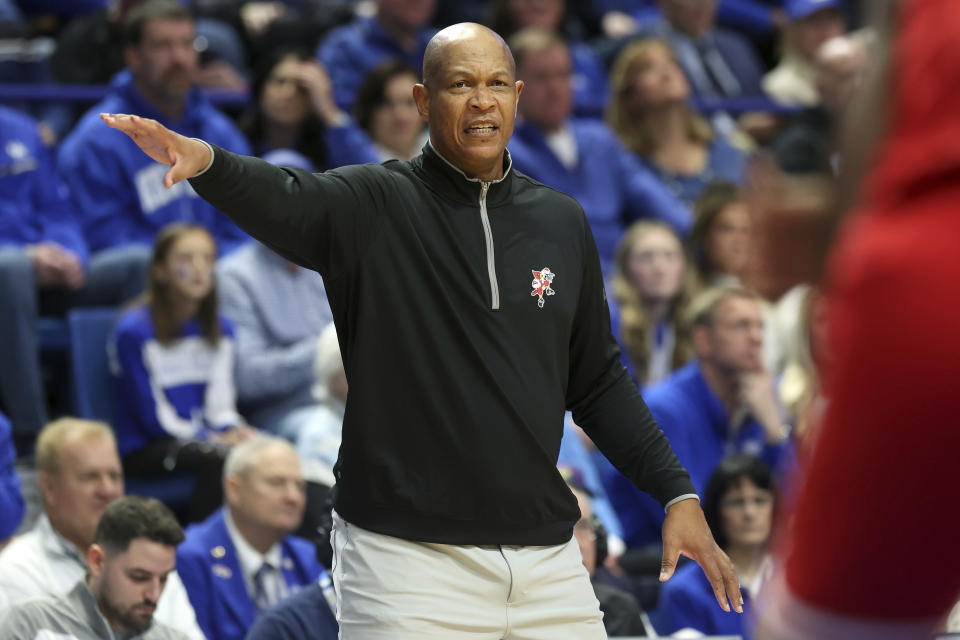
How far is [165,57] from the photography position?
6199 mm

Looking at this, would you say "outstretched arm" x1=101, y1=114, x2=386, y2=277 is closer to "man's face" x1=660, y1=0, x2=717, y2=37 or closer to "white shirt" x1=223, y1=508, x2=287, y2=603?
"white shirt" x1=223, y1=508, x2=287, y2=603

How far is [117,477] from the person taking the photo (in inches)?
180

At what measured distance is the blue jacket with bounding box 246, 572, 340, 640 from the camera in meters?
3.84

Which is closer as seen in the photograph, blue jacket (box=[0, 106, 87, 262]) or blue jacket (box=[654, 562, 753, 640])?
blue jacket (box=[654, 562, 753, 640])

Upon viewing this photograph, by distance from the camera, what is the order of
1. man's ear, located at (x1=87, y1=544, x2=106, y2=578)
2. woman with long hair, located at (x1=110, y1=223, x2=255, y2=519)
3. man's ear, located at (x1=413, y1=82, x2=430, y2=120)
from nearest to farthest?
man's ear, located at (x1=413, y1=82, x2=430, y2=120) < man's ear, located at (x1=87, y1=544, x2=106, y2=578) < woman with long hair, located at (x1=110, y1=223, x2=255, y2=519)

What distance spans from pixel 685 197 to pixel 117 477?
12.3ft

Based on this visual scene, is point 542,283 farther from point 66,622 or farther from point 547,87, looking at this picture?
point 547,87

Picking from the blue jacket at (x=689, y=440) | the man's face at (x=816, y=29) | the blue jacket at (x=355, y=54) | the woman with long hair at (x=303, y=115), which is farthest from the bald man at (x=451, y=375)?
the man's face at (x=816, y=29)

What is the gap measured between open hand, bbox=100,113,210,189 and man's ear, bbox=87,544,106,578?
196 cm

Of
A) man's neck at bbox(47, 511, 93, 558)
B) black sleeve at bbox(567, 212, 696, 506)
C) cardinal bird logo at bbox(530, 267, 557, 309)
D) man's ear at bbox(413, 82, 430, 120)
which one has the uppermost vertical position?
man's ear at bbox(413, 82, 430, 120)

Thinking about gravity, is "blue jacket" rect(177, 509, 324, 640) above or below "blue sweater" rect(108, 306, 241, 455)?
below

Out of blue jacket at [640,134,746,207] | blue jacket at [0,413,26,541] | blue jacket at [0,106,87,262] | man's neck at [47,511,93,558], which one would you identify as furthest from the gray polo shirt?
blue jacket at [640,134,746,207]

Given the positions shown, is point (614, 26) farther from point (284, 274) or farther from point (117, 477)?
point (117, 477)

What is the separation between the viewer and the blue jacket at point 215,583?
4.58 meters
